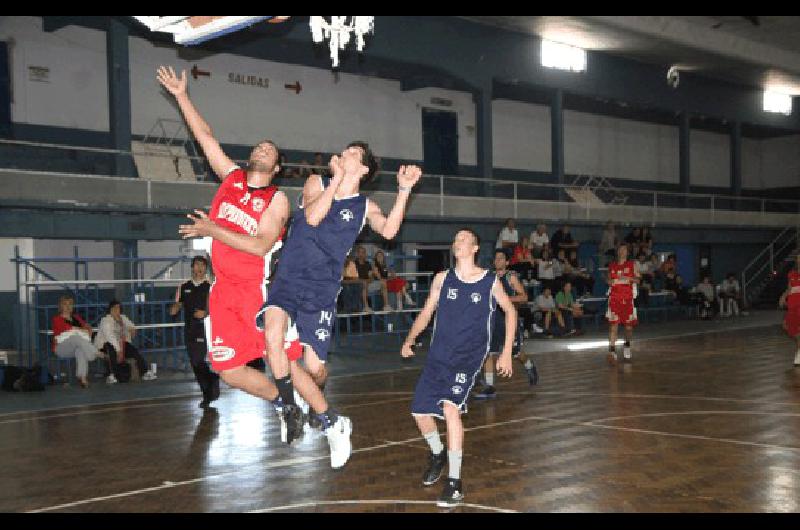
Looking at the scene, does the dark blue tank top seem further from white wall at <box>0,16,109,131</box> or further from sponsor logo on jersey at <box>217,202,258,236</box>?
white wall at <box>0,16,109,131</box>

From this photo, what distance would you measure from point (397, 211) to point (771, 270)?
29.2 m

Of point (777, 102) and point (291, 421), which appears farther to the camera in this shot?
point (777, 102)

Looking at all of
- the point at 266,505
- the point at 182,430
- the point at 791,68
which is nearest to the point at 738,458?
the point at 266,505

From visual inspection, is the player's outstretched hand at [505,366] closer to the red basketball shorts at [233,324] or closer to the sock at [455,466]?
the sock at [455,466]

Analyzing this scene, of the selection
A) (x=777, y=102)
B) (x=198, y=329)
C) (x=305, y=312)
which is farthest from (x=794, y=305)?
(x=777, y=102)

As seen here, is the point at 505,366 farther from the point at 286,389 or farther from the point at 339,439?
the point at 286,389

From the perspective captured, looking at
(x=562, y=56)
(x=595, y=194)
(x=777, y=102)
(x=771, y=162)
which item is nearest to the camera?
(x=562, y=56)

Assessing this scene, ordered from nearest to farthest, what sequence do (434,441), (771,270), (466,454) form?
1. (434,441)
2. (466,454)
3. (771,270)

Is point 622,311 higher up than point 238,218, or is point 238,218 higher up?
point 238,218

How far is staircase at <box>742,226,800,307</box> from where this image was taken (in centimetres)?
3120

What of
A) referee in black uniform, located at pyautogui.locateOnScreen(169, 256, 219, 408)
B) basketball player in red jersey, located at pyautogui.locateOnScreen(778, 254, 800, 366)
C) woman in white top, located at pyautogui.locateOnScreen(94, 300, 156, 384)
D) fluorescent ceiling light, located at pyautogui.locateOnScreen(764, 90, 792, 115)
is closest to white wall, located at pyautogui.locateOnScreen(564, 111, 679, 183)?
fluorescent ceiling light, located at pyautogui.locateOnScreen(764, 90, 792, 115)

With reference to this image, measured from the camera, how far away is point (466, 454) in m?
7.72

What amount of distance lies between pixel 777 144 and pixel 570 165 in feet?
45.1

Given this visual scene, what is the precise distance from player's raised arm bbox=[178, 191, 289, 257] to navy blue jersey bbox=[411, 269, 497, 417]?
4.69 feet
